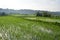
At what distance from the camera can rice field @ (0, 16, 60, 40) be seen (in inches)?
141

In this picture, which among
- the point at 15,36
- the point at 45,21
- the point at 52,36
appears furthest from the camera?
the point at 45,21

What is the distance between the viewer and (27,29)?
3807 mm

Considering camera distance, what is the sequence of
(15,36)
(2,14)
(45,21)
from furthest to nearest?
(2,14) → (45,21) → (15,36)

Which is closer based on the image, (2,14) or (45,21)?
(45,21)

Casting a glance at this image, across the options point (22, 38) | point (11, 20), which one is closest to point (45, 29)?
point (22, 38)

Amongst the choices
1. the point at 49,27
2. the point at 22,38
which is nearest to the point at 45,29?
the point at 49,27

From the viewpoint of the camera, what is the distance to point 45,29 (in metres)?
3.79

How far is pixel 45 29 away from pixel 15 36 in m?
0.83

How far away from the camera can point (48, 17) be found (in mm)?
4070

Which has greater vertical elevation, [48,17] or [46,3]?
[46,3]

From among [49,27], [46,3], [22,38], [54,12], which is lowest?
[22,38]

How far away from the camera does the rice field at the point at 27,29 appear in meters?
3.59

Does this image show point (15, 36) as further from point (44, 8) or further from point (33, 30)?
point (44, 8)

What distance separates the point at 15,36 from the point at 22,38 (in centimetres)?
22
